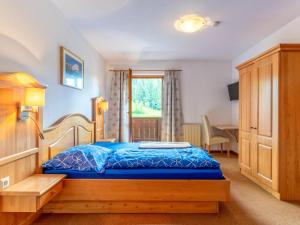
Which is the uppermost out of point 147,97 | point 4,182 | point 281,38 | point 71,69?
point 281,38

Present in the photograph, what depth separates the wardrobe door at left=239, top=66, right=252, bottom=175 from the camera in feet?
11.9

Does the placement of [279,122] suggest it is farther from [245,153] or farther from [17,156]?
[17,156]

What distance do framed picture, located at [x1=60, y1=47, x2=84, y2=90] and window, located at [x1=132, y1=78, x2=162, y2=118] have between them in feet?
8.46

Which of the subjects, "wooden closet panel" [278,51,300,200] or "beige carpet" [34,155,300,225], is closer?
"beige carpet" [34,155,300,225]

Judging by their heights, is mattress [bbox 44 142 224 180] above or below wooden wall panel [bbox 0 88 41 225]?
below

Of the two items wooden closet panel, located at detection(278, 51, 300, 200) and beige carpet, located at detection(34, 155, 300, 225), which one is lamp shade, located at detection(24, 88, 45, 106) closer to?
beige carpet, located at detection(34, 155, 300, 225)

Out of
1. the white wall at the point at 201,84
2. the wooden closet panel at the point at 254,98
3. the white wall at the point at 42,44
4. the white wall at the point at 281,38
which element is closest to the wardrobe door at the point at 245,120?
the wooden closet panel at the point at 254,98

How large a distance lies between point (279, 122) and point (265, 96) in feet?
1.61

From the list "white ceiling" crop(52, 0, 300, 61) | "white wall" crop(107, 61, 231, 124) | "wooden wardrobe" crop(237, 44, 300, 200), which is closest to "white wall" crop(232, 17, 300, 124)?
"white ceiling" crop(52, 0, 300, 61)

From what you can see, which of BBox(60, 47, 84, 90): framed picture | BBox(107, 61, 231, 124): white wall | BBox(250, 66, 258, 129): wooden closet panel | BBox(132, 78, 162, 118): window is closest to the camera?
BBox(60, 47, 84, 90): framed picture

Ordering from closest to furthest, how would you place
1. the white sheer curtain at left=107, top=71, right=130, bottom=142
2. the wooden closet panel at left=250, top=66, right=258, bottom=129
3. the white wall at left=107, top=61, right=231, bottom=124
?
the wooden closet panel at left=250, top=66, right=258, bottom=129 < the white sheer curtain at left=107, top=71, right=130, bottom=142 < the white wall at left=107, top=61, right=231, bottom=124

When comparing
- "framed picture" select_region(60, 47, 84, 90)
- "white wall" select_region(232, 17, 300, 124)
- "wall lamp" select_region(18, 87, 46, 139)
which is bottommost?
"wall lamp" select_region(18, 87, 46, 139)

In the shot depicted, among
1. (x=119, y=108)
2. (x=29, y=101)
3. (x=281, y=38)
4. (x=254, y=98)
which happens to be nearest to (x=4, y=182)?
(x=29, y=101)

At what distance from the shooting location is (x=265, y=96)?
3.12 m
